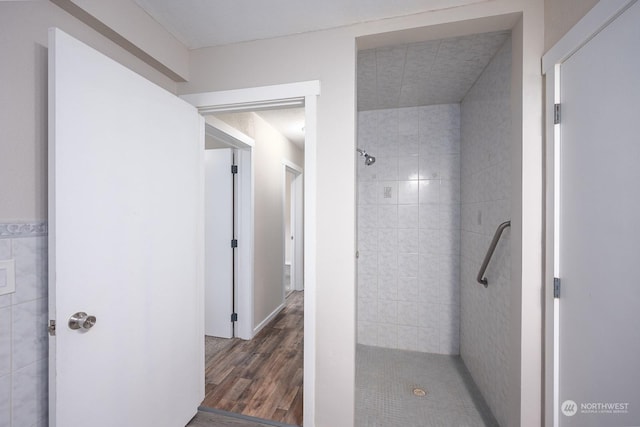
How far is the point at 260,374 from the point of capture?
217cm

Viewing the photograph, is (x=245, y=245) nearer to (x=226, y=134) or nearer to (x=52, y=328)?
(x=226, y=134)

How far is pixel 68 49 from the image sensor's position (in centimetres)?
98

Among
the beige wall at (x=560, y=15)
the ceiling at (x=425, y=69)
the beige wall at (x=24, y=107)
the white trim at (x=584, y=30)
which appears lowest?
the beige wall at (x=24, y=107)

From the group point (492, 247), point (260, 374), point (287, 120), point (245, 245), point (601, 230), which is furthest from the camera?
point (287, 120)

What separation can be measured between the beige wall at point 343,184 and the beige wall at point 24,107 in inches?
33.1

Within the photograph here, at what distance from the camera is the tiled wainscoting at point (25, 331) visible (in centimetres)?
92

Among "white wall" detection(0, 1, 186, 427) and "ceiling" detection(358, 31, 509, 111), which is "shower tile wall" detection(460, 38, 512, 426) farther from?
"white wall" detection(0, 1, 186, 427)

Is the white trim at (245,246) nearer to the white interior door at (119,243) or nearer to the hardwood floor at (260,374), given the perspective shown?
the hardwood floor at (260,374)

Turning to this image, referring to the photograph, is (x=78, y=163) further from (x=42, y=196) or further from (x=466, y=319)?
(x=466, y=319)

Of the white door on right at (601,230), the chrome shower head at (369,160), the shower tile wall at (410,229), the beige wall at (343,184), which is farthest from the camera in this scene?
the shower tile wall at (410,229)

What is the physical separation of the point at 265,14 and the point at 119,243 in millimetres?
1321

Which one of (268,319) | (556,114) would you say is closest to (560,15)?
(556,114)

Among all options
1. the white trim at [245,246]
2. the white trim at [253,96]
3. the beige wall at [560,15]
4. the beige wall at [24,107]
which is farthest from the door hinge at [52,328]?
the beige wall at [560,15]

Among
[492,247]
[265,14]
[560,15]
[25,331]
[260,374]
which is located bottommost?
[260,374]
